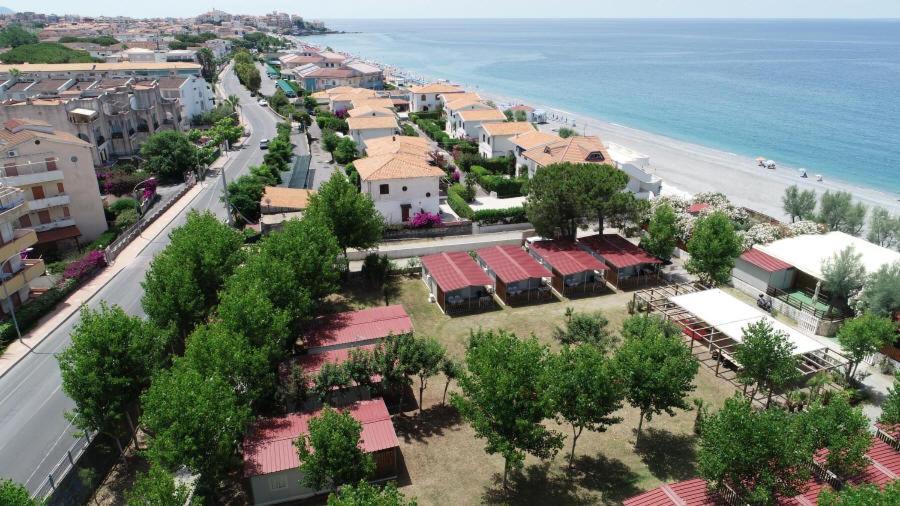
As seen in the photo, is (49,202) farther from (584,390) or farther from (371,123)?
(584,390)

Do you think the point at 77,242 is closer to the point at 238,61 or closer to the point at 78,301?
the point at 78,301

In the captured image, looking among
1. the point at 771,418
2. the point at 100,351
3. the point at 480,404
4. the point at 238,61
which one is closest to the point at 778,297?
the point at 771,418

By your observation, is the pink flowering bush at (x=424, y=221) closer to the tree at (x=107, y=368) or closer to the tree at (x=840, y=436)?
the tree at (x=107, y=368)

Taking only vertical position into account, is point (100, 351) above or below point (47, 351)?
above

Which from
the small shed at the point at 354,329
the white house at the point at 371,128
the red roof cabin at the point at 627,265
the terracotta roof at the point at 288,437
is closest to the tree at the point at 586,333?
the small shed at the point at 354,329

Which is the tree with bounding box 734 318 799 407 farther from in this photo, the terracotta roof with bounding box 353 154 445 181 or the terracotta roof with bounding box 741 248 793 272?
the terracotta roof with bounding box 353 154 445 181

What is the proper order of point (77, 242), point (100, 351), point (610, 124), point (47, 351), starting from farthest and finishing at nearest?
point (610, 124) → point (77, 242) → point (47, 351) → point (100, 351)

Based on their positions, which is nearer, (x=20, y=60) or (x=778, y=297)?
(x=778, y=297)
